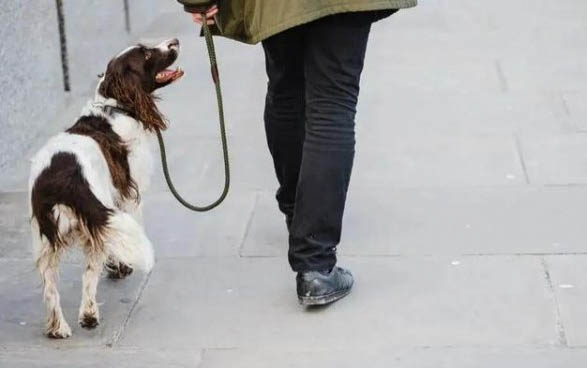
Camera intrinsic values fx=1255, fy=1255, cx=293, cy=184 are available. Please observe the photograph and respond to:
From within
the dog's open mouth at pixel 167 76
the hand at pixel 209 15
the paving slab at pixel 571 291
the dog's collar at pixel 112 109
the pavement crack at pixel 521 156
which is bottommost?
the pavement crack at pixel 521 156

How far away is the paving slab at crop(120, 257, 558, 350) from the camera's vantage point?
459 centimetres

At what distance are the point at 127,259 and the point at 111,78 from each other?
2.44ft

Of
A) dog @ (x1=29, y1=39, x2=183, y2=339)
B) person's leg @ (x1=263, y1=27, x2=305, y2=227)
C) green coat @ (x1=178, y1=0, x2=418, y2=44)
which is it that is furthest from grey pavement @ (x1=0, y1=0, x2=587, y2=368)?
green coat @ (x1=178, y1=0, x2=418, y2=44)

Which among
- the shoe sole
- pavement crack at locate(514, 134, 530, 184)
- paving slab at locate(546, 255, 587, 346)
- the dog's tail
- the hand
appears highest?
the hand

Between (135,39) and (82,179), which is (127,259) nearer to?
(82,179)

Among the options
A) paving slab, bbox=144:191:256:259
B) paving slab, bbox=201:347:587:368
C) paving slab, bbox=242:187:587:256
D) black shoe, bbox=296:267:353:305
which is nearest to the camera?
paving slab, bbox=201:347:587:368

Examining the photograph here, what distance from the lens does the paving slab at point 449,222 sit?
17.6ft

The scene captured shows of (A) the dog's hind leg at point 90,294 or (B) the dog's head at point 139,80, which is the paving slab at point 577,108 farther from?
(A) the dog's hind leg at point 90,294

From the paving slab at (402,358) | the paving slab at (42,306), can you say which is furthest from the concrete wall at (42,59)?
the paving slab at (402,358)

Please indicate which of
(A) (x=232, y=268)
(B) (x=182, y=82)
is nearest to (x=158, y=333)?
(A) (x=232, y=268)

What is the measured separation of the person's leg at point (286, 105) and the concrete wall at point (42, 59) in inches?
78.7

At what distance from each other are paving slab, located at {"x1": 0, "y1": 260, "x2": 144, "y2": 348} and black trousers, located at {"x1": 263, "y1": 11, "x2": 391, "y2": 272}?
28.3 inches

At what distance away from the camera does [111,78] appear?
479 centimetres

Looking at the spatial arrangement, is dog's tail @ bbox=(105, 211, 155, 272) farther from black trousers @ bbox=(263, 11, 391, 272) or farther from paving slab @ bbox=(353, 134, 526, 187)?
paving slab @ bbox=(353, 134, 526, 187)
